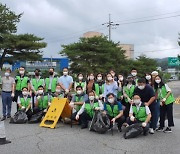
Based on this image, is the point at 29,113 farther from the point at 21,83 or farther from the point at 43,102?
the point at 21,83

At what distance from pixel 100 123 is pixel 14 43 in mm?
24832

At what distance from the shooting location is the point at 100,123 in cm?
880

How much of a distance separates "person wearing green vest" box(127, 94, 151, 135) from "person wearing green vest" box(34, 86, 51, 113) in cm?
316

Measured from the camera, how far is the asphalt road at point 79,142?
270 inches

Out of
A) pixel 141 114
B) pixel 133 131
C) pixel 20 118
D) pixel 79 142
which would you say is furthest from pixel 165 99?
pixel 20 118

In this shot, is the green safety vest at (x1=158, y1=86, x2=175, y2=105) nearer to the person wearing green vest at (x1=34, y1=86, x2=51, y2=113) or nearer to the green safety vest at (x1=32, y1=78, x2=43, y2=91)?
the person wearing green vest at (x1=34, y1=86, x2=51, y2=113)

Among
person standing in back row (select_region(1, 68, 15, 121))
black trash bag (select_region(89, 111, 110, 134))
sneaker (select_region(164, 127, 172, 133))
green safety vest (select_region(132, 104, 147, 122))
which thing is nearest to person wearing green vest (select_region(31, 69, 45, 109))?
person standing in back row (select_region(1, 68, 15, 121))

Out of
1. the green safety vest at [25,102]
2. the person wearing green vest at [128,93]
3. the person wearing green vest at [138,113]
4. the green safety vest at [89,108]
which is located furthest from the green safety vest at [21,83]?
the person wearing green vest at [138,113]

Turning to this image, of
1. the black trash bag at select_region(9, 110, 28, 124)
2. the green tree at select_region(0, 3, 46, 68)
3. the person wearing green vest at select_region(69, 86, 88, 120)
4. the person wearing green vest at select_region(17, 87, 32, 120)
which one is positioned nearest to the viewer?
the person wearing green vest at select_region(69, 86, 88, 120)

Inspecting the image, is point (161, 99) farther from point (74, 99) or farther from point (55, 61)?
point (55, 61)

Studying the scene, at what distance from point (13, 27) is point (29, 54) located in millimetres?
3474

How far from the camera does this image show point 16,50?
33.0 meters

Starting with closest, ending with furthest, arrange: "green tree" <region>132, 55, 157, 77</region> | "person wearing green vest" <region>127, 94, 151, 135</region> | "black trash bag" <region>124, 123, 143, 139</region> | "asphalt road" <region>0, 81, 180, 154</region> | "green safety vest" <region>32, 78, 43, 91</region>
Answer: "asphalt road" <region>0, 81, 180, 154</region>
"black trash bag" <region>124, 123, 143, 139</region>
"person wearing green vest" <region>127, 94, 151, 135</region>
"green safety vest" <region>32, 78, 43, 91</region>
"green tree" <region>132, 55, 157, 77</region>

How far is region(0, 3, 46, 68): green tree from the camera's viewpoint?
3188 cm
